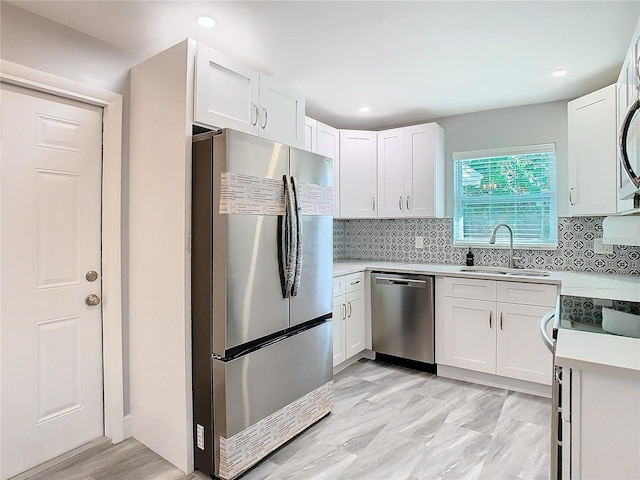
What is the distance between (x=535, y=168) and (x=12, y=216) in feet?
12.8

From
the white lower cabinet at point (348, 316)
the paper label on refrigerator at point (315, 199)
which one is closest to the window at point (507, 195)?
the white lower cabinet at point (348, 316)

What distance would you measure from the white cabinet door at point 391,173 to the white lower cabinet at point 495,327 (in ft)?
3.15

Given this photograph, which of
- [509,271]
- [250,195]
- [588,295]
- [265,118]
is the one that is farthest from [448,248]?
[250,195]

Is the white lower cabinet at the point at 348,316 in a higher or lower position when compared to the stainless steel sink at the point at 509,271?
lower

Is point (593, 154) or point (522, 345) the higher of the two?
point (593, 154)

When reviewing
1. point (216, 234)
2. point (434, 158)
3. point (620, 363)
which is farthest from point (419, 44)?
point (620, 363)

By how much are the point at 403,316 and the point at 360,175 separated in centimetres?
147

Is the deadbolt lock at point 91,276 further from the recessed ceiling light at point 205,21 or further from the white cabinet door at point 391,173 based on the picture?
the white cabinet door at point 391,173

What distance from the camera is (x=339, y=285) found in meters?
3.17

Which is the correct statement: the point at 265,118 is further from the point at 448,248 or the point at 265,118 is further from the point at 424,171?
the point at 448,248

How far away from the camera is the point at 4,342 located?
1.92 meters

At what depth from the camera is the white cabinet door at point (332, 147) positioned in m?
3.50

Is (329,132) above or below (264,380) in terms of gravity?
above

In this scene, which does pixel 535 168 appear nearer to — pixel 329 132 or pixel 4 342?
pixel 329 132
